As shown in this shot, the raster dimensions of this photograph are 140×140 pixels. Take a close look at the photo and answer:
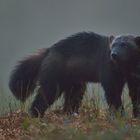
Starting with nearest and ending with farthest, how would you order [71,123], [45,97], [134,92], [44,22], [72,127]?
1. [72,127]
2. [71,123]
3. [134,92]
4. [45,97]
5. [44,22]

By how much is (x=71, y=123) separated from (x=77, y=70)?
2656mm

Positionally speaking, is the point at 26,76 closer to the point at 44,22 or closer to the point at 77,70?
the point at 77,70

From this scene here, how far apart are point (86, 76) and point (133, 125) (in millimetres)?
2900

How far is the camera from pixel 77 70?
34.1ft

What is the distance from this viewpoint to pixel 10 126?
27.2ft

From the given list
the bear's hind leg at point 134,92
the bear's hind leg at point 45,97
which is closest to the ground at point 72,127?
the bear's hind leg at point 45,97

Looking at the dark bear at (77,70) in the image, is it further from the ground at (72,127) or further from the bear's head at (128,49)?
the ground at (72,127)

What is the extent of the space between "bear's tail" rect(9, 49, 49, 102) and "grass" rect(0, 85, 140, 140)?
199mm

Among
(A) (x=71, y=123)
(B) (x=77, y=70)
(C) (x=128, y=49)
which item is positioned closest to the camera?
(A) (x=71, y=123)

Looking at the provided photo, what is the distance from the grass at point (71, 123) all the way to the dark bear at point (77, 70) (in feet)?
0.48

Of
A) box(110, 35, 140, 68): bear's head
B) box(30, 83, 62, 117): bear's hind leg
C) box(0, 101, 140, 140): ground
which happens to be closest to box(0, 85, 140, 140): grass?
box(0, 101, 140, 140): ground

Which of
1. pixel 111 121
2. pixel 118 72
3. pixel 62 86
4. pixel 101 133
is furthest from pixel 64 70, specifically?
pixel 101 133

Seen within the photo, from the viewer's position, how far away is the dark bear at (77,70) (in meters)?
9.77

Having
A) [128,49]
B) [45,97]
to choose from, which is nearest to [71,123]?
[45,97]
